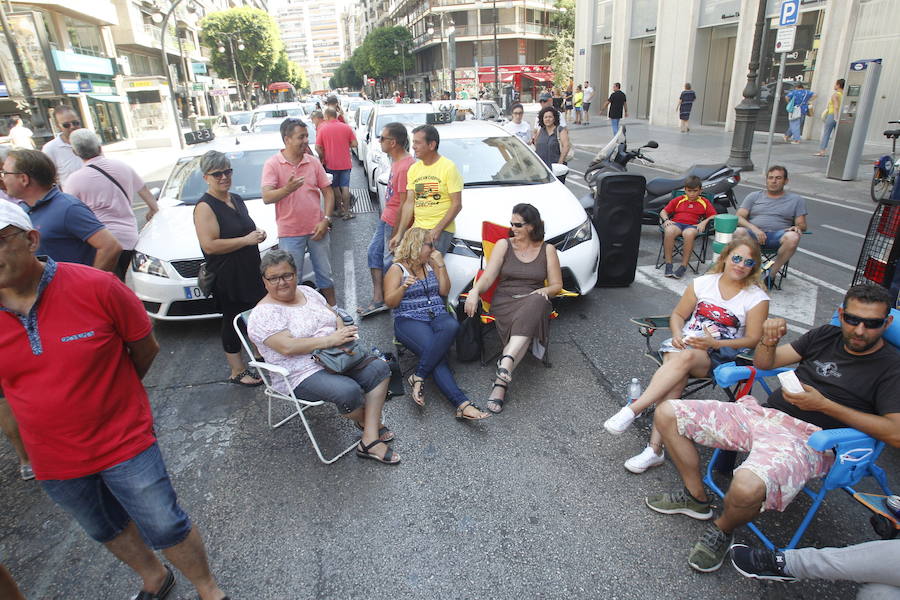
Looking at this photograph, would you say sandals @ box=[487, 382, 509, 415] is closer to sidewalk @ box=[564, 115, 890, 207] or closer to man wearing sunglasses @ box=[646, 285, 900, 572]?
man wearing sunglasses @ box=[646, 285, 900, 572]

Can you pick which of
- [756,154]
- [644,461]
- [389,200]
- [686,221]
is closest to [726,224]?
[686,221]

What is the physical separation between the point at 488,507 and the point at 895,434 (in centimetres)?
193

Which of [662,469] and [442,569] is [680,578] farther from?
[442,569]

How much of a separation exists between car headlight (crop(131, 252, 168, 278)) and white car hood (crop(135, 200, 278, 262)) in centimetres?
4

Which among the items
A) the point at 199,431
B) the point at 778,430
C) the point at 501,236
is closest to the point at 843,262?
the point at 501,236

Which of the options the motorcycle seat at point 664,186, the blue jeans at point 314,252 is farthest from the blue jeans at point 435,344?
→ the motorcycle seat at point 664,186

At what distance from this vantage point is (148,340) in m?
2.26

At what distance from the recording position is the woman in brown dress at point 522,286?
4.03m

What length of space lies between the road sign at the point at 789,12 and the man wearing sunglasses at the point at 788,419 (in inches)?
358

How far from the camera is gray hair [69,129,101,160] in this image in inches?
179

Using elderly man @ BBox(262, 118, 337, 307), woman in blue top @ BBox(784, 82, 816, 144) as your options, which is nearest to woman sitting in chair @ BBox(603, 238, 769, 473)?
elderly man @ BBox(262, 118, 337, 307)

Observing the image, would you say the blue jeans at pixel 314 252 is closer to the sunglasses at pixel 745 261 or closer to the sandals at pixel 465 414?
the sandals at pixel 465 414

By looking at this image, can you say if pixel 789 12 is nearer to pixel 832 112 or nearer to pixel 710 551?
pixel 832 112

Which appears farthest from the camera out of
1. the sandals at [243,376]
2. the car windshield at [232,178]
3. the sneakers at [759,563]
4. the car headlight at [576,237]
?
the car windshield at [232,178]
